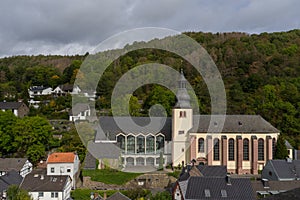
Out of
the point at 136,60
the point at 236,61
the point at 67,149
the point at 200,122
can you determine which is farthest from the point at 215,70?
the point at 67,149

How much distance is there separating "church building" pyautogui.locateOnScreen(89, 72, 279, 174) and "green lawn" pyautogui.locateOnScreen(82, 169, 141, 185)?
401 centimetres

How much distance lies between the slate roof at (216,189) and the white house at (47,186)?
397 inches

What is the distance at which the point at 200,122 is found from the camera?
40.8 meters

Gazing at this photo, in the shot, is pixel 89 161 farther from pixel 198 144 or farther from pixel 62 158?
pixel 198 144

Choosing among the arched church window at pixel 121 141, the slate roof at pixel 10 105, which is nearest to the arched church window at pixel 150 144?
the arched church window at pixel 121 141

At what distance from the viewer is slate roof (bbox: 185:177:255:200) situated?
25.8m

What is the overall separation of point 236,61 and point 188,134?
117 feet

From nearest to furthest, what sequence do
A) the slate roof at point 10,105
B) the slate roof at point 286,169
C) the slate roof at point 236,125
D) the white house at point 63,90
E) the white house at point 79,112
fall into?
the slate roof at point 286,169
the slate roof at point 236,125
the white house at point 79,112
the slate roof at point 10,105
the white house at point 63,90

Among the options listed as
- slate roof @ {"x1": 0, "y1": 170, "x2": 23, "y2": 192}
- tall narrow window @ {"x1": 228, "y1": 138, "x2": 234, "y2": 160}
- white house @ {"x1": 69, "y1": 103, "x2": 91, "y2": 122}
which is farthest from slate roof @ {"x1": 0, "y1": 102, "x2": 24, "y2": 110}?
tall narrow window @ {"x1": 228, "y1": 138, "x2": 234, "y2": 160}

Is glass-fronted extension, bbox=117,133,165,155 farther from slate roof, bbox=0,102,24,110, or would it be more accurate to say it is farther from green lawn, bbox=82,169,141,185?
slate roof, bbox=0,102,24,110

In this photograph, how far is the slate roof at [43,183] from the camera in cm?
3158

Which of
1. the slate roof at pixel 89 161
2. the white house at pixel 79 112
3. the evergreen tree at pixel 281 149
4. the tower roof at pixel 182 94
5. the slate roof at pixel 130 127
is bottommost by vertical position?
the slate roof at pixel 89 161

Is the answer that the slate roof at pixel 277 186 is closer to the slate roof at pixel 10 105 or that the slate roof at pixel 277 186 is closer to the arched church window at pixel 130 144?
the arched church window at pixel 130 144

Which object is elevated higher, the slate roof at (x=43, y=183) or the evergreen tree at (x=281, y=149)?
the evergreen tree at (x=281, y=149)
